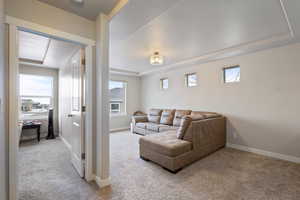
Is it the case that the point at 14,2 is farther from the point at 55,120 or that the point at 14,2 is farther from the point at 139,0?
the point at 55,120

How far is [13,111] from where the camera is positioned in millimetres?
1467

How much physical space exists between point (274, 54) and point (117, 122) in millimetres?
5361

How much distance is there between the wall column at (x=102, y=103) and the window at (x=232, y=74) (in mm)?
3303

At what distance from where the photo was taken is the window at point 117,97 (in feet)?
18.9

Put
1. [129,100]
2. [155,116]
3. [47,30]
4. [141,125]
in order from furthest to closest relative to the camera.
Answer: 1. [129,100]
2. [155,116]
3. [141,125]
4. [47,30]

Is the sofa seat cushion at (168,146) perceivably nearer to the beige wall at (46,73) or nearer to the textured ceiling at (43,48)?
the textured ceiling at (43,48)

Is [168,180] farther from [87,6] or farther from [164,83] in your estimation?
[164,83]

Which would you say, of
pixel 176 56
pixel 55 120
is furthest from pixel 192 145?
pixel 55 120

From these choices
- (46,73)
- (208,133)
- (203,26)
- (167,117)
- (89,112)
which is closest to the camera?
(89,112)

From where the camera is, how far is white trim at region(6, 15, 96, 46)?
149 centimetres

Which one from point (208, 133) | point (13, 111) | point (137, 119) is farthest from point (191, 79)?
point (13, 111)

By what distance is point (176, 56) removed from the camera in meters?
3.89

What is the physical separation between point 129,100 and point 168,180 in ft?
14.6

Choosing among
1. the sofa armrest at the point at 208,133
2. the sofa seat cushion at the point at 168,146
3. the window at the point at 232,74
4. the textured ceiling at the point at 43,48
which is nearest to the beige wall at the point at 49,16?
the textured ceiling at the point at 43,48
